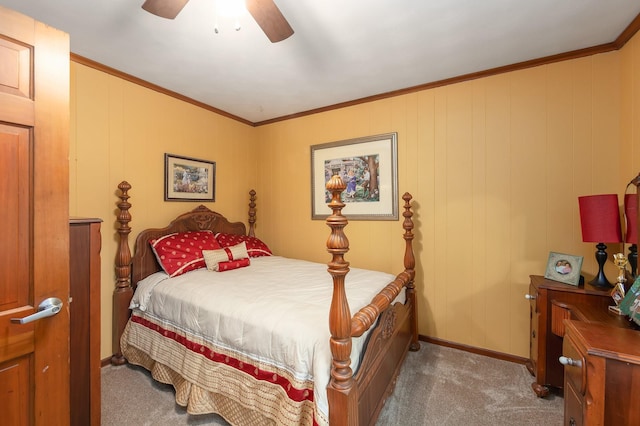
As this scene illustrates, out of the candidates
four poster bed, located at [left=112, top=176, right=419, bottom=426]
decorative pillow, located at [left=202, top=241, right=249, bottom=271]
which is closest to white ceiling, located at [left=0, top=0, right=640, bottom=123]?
four poster bed, located at [left=112, top=176, right=419, bottom=426]

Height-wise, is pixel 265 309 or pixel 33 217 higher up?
pixel 33 217

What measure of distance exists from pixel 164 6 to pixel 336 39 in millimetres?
1138

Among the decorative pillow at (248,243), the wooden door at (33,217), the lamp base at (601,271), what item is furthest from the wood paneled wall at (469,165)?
the wooden door at (33,217)

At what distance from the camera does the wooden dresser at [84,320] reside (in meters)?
1.41

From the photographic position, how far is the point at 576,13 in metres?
1.82

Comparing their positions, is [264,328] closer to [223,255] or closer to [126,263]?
[223,255]

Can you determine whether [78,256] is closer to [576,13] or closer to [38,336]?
[38,336]

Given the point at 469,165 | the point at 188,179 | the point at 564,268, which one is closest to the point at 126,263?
the point at 188,179

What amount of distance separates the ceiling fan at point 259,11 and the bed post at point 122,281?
156cm

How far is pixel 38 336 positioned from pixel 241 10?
1.93m

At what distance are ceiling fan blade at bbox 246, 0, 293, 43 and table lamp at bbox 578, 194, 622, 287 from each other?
217 centimetres

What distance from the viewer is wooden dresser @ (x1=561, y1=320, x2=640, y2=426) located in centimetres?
92

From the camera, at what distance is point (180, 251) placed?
103 inches

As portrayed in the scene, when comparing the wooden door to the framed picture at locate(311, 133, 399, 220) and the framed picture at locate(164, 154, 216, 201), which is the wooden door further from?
A: the framed picture at locate(311, 133, 399, 220)
